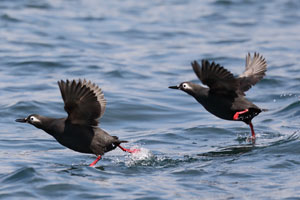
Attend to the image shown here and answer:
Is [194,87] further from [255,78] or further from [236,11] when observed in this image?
[236,11]

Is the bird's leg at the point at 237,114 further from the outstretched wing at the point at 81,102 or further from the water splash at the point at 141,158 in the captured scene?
the outstretched wing at the point at 81,102

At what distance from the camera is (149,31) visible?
883 inches

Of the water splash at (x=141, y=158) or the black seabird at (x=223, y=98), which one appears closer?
the water splash at (x=141, y=158)

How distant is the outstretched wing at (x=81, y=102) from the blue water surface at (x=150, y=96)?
69 centimetres

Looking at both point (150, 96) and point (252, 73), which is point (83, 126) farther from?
point (150, 96)

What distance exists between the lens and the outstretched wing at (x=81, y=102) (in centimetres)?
796

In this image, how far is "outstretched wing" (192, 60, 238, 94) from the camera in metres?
9.22

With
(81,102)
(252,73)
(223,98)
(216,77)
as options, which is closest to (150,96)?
(252,73)

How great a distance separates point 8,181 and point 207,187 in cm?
246

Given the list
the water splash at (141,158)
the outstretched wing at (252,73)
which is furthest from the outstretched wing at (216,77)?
the water splash at (141,158)

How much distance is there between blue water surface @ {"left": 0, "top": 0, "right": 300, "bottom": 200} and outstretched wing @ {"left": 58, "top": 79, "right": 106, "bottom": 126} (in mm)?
694

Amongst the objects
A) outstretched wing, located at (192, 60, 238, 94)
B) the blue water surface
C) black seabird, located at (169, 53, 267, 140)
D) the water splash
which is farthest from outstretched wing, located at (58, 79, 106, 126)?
black seabird, located at (169, 53, 267, 140)

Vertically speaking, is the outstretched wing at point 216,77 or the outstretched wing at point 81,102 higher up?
the outstretched wing at point 216,77

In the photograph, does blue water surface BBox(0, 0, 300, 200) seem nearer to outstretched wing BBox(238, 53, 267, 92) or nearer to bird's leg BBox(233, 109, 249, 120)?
bird's leg BBox(233, 109, 249, 120)
